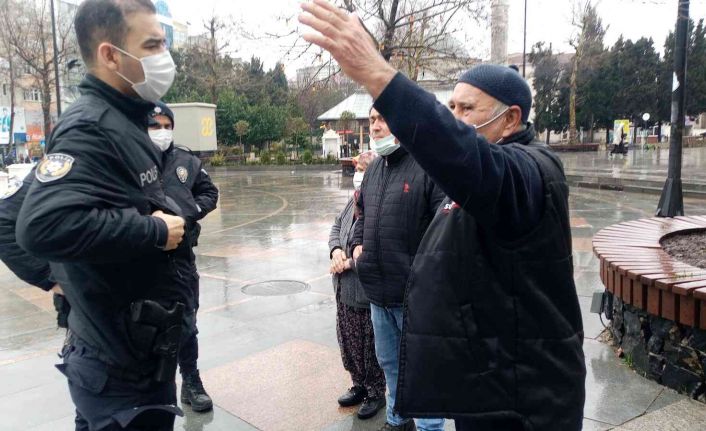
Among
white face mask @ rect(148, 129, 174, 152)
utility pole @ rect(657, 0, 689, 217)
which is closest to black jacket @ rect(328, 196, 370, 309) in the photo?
white face mask @ rect(148, 129, 174, 152)

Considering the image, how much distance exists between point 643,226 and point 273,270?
4.48 m

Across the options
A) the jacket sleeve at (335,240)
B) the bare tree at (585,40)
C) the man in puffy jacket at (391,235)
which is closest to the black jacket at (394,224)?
the man in puffy jacket at (391,235)

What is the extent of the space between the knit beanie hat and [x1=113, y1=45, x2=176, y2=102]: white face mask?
1.10 m

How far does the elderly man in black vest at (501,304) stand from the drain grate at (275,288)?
4.65m

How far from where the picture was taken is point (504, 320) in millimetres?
1705

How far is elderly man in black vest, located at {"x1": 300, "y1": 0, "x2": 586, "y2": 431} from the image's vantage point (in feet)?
5.44

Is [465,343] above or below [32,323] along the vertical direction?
above

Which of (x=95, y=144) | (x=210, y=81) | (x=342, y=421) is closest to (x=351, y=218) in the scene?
(x=342, y=421)

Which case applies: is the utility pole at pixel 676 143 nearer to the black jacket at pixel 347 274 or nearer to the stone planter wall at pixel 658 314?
the stone planter wall at pixel 658 314

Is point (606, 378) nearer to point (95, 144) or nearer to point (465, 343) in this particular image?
point (465, 343)

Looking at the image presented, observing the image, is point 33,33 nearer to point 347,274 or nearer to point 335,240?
point 335,240

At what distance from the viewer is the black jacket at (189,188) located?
11.6 ft

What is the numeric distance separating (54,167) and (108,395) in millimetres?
759

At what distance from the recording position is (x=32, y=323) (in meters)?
5.43
